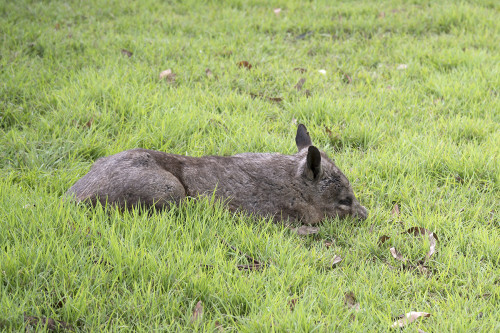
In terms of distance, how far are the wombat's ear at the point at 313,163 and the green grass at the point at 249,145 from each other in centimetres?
50

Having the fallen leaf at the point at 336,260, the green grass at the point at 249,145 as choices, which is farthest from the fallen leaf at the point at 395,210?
the fallen leaf at the point at 336,260

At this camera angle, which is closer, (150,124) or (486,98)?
(150,124)

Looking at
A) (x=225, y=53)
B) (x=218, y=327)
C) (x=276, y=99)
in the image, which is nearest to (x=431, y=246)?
(x=218, y=327)

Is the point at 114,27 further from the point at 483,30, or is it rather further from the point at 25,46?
the point at 483,30

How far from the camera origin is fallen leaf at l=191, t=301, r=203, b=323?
11.5ft

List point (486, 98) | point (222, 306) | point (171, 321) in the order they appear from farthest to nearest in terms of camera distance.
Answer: point (486, 98) → point (222, 306) → point (171, 321)

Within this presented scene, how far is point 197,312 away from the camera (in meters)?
3.55

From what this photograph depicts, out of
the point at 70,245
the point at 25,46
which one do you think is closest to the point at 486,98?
the point at 70,245

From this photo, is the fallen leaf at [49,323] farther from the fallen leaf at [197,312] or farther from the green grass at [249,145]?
the fallen leaf at [197,312]

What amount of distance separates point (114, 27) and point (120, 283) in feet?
23.2

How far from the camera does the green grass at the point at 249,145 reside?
12.0ft

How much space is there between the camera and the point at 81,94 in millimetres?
6938

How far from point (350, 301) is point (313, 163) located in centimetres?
157

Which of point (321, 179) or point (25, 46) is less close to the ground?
point (25, 46)
